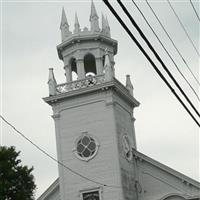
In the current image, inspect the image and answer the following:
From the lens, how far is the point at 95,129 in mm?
33750

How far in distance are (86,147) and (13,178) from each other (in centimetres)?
665

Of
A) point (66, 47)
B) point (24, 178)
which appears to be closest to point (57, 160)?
point (24, 178)

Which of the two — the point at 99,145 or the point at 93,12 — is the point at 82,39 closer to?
the point at 93,12

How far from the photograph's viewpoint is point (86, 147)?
111ft

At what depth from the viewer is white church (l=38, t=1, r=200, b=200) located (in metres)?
33.0

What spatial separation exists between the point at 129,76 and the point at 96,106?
4514 millimetres

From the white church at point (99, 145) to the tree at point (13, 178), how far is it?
9.10 feet

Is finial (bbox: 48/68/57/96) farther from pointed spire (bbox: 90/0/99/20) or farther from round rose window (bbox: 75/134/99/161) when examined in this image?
pointed spire (bbox: 90/0/99/20)

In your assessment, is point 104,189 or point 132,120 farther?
point 132,120

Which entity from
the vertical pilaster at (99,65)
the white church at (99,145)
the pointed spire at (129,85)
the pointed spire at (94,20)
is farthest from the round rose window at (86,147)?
the pointed spire at (94,20)

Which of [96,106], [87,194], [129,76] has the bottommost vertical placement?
[87,194]

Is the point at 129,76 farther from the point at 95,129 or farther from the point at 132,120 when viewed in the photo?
the point at 95,129

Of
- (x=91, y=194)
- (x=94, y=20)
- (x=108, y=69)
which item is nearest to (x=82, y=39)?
(x=94, y=20)

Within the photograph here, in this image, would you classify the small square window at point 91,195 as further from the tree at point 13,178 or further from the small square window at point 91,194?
the tree at point 13,178
